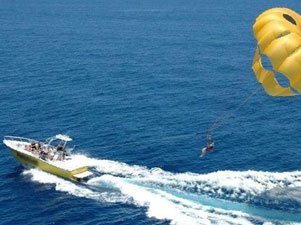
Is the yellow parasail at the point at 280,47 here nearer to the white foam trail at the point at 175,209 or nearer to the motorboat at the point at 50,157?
the white foam trail at the point at 175,209

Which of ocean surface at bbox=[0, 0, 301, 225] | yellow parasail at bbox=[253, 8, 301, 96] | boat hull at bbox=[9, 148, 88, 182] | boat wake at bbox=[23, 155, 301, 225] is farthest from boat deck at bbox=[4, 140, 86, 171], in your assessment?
yellow parasail at bbox=[253, 8, 301, 96]

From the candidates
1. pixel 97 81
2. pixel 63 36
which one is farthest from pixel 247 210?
pixel 63 36

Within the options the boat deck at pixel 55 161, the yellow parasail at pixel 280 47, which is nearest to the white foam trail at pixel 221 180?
the boat deck at pixel 55 161

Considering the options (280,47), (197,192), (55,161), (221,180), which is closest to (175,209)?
(197,192)

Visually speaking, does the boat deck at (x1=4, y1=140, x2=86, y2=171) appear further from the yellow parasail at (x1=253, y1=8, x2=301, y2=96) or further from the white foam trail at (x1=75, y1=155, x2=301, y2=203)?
the yellow parasail at (x1=253, y1=8, x2=301, y2=96)

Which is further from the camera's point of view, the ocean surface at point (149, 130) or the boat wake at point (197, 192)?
the ocean surface at point (149, 130)

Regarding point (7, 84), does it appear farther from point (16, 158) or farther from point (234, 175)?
point (234, 175)
